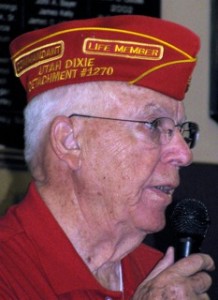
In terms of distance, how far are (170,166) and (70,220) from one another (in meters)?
0.20

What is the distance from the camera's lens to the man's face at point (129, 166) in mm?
1600

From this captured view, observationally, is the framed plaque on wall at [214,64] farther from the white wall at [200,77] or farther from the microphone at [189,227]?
the microphone at [189,227]

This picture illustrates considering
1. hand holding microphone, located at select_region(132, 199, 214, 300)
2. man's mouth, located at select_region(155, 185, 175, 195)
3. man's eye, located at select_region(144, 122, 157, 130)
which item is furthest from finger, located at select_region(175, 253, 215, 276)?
man's eye, located at select_region(144, 122, 157, 130)

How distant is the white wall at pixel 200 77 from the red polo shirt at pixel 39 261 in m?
1.10

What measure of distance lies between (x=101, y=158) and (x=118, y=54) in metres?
0.20

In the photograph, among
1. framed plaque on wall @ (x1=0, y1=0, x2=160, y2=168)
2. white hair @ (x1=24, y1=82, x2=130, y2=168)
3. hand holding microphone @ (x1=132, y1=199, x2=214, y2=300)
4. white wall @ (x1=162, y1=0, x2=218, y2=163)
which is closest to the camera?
hand holding microphone @ (x1=132, y1=199, x2=214, y2=300)

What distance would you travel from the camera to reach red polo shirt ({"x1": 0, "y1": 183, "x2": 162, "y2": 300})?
1.53 meters

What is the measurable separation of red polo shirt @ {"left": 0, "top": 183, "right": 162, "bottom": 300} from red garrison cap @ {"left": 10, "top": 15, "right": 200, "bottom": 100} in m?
0.22

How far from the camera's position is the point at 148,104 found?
5.35 feet

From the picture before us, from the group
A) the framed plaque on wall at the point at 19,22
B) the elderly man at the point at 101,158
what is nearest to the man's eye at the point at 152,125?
the elderly man at the point at 101,158

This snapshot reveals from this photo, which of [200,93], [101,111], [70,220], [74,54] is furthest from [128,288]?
[200,93]

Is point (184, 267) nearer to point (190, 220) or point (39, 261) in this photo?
point (190, 220)

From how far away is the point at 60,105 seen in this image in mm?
1647

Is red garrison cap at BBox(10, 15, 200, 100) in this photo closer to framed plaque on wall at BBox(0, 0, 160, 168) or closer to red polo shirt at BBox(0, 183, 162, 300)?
red polo shirt at BBox(0, 183, 162, 300)
